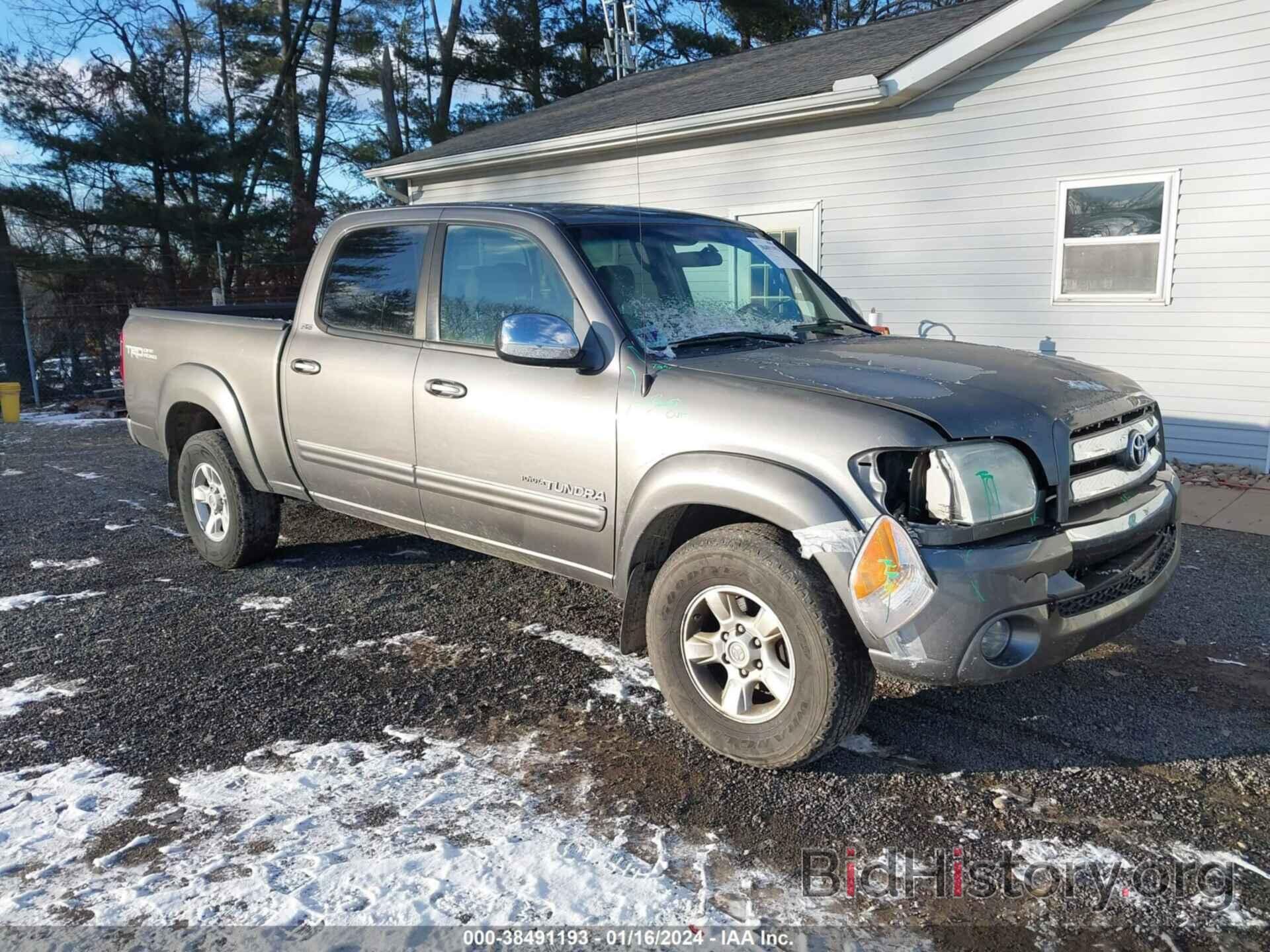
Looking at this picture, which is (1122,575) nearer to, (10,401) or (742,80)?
(742,80)

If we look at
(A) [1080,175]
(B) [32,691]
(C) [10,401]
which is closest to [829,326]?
(B) [32,691]

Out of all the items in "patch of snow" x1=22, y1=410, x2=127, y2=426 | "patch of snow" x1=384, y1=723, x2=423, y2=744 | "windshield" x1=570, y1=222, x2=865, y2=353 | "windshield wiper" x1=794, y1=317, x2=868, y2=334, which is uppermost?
"windshield" x1=570, y1=222, x2=865, y2=353

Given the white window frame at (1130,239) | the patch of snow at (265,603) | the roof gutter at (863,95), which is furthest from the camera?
the roof gutter at (863,95)

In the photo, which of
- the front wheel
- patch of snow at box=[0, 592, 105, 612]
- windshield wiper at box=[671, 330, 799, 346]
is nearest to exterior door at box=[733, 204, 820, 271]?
windshield wiper at box=[671, 330, 799, 346]

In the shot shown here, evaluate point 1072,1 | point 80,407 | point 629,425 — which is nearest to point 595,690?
point 629,425

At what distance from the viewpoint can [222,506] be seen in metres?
5.44

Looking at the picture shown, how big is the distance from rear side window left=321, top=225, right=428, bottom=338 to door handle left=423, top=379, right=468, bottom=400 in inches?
13.9

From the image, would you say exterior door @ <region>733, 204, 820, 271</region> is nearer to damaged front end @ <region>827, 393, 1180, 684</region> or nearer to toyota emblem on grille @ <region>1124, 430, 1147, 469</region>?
toyota emblem on grille @ <region>1124, 430, 1147, 469</region>

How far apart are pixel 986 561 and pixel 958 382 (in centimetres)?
68

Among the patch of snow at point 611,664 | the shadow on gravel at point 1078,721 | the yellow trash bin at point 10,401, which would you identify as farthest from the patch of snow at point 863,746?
the yellow trash bin at point 10,401

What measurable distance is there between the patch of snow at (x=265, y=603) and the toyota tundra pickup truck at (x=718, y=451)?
1.84 ft

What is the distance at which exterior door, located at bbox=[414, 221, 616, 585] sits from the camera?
3.62 metres

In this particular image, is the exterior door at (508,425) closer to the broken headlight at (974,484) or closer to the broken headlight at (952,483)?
the broken headlight at (952,483)

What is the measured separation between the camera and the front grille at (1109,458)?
10.2ft
